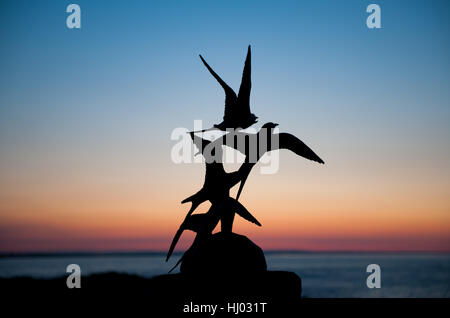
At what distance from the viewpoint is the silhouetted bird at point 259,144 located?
605cm

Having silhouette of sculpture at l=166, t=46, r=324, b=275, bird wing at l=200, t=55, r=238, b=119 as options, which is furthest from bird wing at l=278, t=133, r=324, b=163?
bird wing at l=200, t=55, r=238, b=119

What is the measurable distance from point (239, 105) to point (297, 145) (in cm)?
92

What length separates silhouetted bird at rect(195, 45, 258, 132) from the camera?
6.07m

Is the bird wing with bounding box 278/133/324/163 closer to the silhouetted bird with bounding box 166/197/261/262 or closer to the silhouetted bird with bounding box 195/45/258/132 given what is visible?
the silhouetted bird with bounding box 195/45/258/132

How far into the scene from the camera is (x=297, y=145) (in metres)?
6.10

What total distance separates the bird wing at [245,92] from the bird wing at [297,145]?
0.57 m
